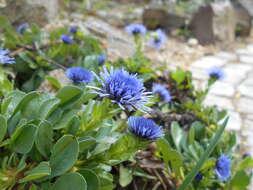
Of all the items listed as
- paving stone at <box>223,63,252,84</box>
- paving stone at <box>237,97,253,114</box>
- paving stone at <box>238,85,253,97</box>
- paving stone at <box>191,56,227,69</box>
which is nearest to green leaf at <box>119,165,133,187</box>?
paving stone at <box>237,97,253,114</box>

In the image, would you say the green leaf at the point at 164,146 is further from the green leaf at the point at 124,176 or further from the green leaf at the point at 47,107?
the green leaf at the point at 47,107

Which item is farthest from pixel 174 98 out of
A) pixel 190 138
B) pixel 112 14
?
pixel 112 14

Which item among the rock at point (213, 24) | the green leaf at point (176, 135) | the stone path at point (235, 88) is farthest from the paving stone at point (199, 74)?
the green leaf at point (176, 135)

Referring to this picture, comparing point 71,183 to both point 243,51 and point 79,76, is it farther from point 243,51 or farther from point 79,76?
point 243,51

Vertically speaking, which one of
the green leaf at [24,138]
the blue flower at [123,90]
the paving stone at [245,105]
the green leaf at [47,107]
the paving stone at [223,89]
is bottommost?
the paving stone at [245,105]

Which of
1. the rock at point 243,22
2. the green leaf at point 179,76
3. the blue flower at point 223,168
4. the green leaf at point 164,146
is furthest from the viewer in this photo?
the rock at point 243,22

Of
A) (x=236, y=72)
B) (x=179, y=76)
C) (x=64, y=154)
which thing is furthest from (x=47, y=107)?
(x=236, y=72)
